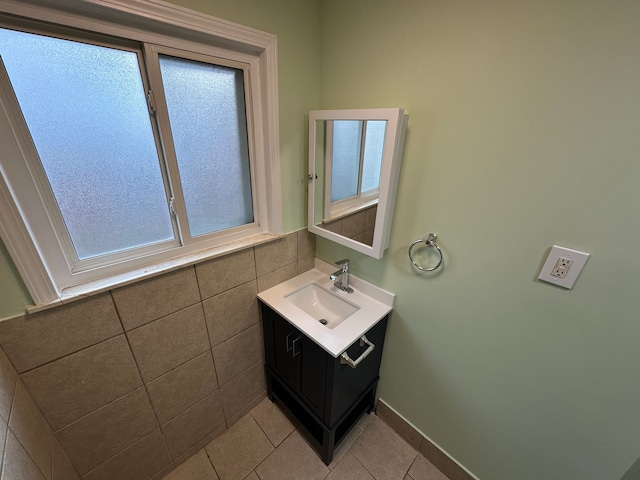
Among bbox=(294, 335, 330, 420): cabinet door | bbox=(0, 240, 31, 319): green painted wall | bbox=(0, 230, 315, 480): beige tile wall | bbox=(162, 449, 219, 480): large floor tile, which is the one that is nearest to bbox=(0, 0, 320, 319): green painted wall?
bbox=(0, 240, 31, 319): green painted wall

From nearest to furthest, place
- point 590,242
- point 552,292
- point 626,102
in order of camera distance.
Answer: point 626,102 < point 590,242 < point 552,292

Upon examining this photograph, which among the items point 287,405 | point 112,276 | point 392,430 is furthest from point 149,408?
point 392,430

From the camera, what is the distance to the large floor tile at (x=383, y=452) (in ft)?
4.30

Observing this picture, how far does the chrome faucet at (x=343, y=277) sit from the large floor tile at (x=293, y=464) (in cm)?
93

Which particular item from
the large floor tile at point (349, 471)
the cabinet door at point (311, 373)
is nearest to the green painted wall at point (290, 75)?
the cabinet door at point (311, 373)

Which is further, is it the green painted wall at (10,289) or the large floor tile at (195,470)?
the large floor tile at (195,470)

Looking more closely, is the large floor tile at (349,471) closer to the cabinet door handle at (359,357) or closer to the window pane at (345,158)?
the cabinet door handle at (359,357)

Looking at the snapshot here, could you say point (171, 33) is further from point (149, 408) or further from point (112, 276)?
point (149, 408)

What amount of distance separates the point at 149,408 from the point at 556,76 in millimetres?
1936

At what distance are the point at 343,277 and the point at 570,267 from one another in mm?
924

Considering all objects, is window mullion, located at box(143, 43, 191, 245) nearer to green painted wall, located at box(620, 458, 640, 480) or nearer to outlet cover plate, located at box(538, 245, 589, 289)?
outlet cover plate, located at box(538, 245, 589, 289)

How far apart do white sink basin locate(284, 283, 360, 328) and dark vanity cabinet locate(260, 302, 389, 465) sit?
0.60 ft

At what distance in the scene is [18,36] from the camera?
2.25 feet

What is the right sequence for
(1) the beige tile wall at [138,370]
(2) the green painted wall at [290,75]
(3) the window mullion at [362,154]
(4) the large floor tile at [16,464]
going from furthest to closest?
(3) the window mullion at [362,154], (2) the green painted wall at [290,75], (1) the beige tile wall at [138,370], (4) the large floor tile at [16,464]
